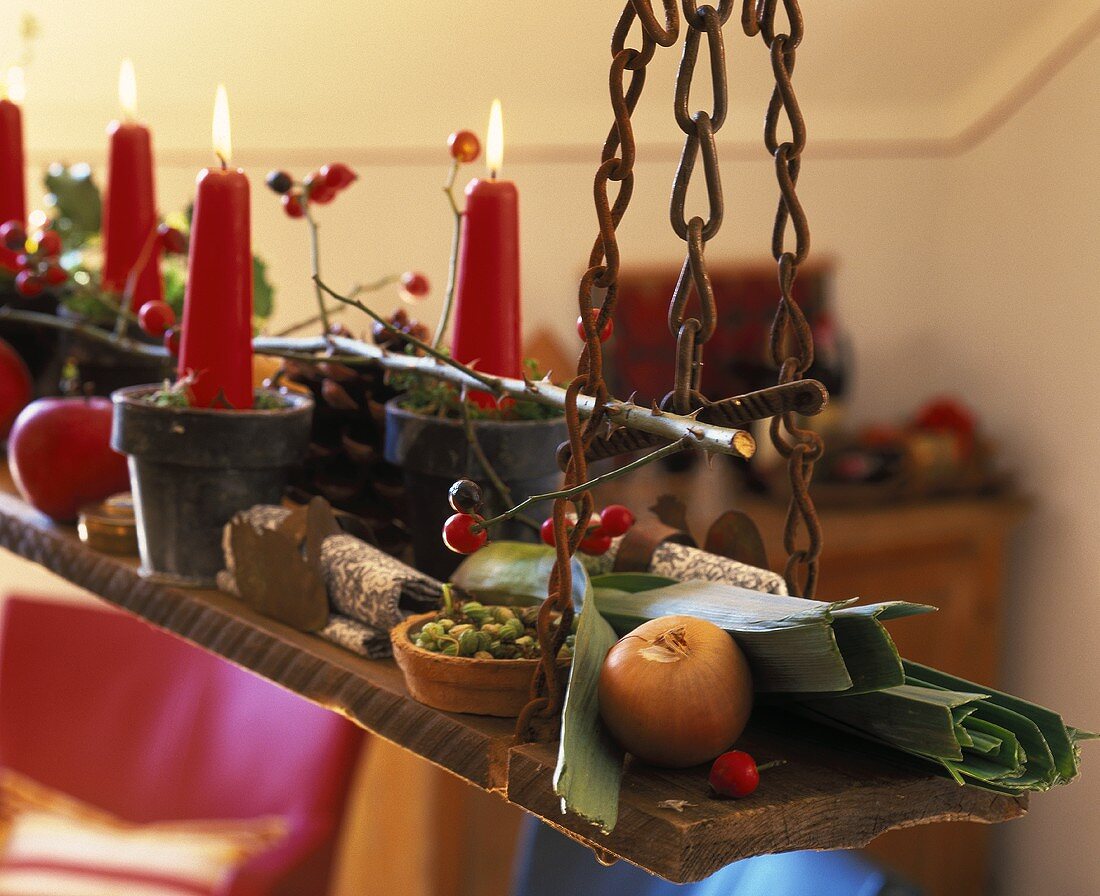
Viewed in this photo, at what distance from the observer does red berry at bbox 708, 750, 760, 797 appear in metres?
0.47

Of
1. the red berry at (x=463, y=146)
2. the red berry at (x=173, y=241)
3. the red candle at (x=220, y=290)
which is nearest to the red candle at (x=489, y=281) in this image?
the red berry at (x=463, y=146)

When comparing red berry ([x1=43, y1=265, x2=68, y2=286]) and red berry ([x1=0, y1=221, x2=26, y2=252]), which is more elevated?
red berry ([x1=0, y1=221, x2=26, y2=252])

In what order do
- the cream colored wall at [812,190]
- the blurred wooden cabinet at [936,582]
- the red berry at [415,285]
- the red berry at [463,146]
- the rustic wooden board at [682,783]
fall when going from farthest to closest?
the blurred wooden cabinet at [936,582] < the cream colored wall at [812,190] < the red berry at [415,285] < the red berry at [463,146] < the rustic wooden board at [682,783]

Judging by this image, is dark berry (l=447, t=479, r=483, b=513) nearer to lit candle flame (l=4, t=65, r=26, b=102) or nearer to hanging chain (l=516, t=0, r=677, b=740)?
hanging chain (l=516, t=0, r=677, b=740)

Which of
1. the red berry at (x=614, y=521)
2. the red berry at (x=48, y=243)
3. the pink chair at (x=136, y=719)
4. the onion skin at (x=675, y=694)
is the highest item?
the red berry at (x=48, y=243)

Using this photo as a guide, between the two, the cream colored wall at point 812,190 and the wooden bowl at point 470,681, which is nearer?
the wooden bowl at point 470,681

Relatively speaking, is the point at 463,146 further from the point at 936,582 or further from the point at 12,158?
the point at 936,582

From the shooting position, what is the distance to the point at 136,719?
205 cm

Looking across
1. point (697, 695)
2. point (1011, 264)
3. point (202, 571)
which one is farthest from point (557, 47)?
point (697, 695)

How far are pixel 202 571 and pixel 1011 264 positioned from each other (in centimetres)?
209

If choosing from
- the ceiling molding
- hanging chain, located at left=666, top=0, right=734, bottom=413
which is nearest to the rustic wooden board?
hanging chain, located at left=666, top=0, right=734, bottom=413

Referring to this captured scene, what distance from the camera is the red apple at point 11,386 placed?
102cm

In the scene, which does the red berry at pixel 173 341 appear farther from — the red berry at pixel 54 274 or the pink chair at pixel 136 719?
the pink chair at pixel 136 719

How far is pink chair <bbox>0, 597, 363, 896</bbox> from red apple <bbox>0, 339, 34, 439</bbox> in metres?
0.96
